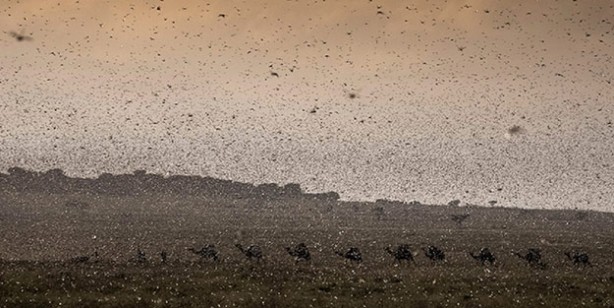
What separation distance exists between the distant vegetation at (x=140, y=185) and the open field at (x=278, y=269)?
1725 inches

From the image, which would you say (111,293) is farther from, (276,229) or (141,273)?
(276,229)

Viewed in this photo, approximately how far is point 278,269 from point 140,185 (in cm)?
10206

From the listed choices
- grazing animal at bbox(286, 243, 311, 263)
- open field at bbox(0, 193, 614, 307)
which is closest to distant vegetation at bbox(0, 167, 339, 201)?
open field at bbox(0, 193, 614, 307)

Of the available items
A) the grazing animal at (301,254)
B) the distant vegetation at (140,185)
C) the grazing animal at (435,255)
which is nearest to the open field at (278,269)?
the grazing animal at (301,254)

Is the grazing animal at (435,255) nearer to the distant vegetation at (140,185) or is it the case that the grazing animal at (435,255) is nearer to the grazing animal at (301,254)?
the grazing animal at (301,254)

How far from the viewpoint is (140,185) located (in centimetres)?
14038

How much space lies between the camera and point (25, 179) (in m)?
133

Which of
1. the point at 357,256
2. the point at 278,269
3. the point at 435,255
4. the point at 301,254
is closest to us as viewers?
the point at 278,269

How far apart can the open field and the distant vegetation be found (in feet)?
144

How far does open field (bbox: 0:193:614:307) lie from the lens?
35.1 meters

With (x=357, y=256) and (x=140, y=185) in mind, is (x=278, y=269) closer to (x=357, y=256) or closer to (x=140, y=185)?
(x=357, y=256)

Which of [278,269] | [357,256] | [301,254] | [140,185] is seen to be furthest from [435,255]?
[140,185]

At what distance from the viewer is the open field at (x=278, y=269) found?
3506 centimetres

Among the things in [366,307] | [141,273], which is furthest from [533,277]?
[141,273]
